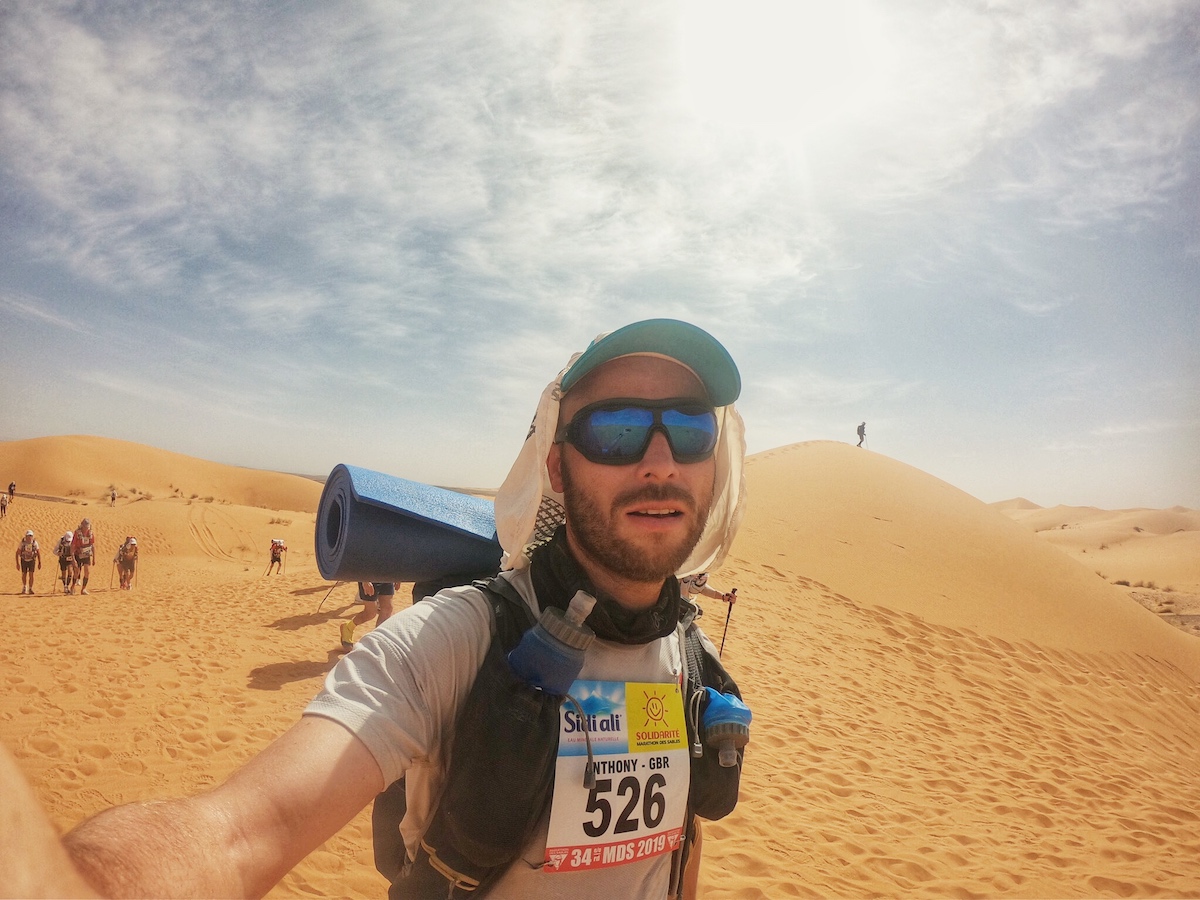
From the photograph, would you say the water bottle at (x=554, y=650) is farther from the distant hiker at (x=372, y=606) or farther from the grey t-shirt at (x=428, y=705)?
the distant hiker at (x=372, y=606)

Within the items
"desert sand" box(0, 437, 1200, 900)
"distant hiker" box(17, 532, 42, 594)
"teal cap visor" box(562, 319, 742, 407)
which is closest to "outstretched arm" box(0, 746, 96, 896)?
"teal cap visor" box(562, 319, 742, 407)

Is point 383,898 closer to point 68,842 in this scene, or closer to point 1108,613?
point 68,842

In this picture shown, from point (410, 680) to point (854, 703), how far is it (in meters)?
8.95

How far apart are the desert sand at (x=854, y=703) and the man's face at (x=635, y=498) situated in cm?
329

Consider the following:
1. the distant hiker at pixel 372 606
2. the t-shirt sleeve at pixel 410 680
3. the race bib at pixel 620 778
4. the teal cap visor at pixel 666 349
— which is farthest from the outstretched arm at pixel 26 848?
the distant hiker at pixel 372 606

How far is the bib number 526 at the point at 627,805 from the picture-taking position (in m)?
1.35

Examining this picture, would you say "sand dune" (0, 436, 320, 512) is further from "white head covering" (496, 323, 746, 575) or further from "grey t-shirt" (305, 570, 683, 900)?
"grey t-shirt" (305, 570, 683, 900)

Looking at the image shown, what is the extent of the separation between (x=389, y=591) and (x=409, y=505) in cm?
716

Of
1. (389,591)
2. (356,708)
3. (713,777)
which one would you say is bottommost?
(389,591)

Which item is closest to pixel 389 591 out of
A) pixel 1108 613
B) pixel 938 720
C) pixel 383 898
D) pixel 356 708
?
pixel 383 898

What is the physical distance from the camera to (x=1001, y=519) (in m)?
21.5

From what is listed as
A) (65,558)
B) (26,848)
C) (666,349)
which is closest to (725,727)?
(666,349)

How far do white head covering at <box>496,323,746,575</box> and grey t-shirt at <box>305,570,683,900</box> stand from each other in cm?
27

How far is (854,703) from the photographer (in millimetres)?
8383
